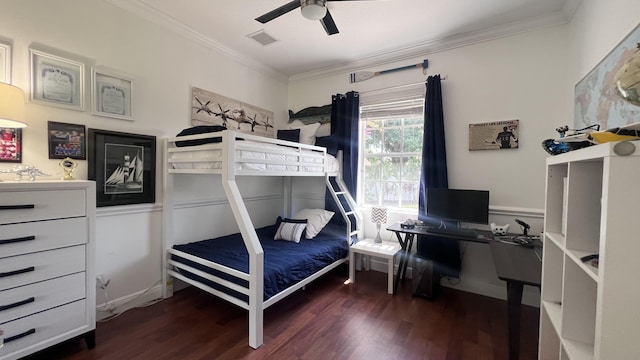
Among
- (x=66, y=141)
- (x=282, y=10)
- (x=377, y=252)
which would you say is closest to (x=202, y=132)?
(x=66, y=141)

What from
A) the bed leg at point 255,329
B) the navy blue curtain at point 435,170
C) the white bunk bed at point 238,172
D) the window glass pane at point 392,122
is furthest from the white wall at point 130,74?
the navy blue curtain at point 435,170

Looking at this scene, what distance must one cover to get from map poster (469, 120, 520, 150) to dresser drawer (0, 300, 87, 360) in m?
3.57

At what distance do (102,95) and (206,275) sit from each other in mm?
1703

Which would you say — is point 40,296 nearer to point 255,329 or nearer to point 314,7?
point 255,329

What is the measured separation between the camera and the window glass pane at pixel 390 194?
3281 millimetres

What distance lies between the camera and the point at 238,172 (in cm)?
201

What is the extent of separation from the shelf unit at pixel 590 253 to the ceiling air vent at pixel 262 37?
271 centimetres

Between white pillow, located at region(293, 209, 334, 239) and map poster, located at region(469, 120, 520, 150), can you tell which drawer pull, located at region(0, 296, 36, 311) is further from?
map poster, located at region(469, 120, 520, 150)

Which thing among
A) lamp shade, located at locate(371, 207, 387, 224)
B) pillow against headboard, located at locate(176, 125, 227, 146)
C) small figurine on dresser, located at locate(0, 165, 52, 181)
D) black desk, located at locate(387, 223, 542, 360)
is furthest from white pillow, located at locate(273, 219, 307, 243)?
small figurine on dresser, located at locate(0, 165, 52, 181)

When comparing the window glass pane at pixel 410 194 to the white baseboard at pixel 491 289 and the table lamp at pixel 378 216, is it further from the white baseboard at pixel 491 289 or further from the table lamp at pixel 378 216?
the white baseboard at pixel 491 289

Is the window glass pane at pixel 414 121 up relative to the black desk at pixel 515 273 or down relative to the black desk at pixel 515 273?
up

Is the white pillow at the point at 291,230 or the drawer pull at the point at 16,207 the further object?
the white pillow at the point at 291,230

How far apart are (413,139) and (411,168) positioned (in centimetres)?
35

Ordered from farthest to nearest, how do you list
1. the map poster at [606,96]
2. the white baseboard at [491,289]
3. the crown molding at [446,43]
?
the white baseboard at [491,289], the crown molding at [446,43], the map poster at [606,96]
